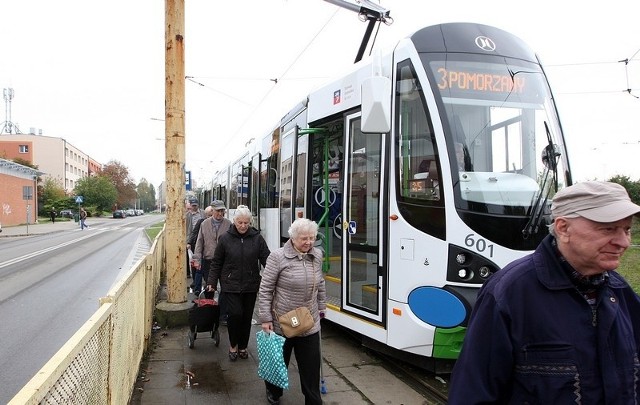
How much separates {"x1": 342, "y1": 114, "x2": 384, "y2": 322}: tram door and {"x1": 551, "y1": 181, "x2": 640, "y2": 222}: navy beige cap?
11.7 feet

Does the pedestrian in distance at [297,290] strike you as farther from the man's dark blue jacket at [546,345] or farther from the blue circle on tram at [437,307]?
the man's dark blue jacket at [546,345]

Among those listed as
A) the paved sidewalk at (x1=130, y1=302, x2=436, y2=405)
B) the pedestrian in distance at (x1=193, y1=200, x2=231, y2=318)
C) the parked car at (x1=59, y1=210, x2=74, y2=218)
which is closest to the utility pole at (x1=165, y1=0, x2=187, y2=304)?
the pedestrian in distance at (x1=193, y1=200, x2=231, y2=318)

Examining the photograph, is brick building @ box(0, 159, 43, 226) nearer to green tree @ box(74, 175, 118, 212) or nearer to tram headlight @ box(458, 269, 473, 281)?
green tree @ box(74, 175, 118, 212)

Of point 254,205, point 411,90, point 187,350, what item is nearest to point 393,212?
point 411,90

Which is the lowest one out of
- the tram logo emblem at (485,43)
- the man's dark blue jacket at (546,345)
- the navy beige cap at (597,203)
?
the man's dark blue jacket at (546,345)

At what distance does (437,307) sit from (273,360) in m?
1.71

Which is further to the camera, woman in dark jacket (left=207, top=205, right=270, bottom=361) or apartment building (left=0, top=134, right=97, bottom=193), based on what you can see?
apartment building (left=0, top=134, right=97, bottom=193)

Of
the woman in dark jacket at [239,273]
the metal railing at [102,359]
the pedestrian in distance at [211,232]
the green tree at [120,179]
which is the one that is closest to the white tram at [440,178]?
the woman in dark jacket at [239,273]

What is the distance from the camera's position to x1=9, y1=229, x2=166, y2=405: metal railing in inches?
81.1

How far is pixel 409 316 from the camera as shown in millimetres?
4973

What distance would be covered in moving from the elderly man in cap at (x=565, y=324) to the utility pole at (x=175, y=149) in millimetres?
6177

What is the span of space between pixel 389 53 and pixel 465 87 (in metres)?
0.93

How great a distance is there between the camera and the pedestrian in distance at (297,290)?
4.26 m

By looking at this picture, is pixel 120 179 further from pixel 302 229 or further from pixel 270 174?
pixel 302 229
